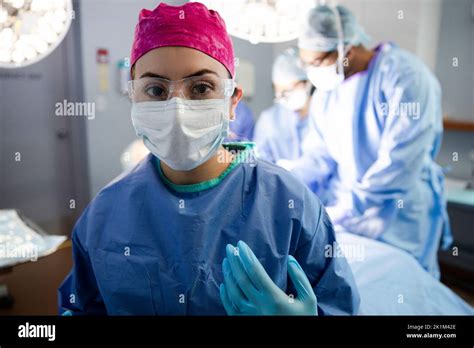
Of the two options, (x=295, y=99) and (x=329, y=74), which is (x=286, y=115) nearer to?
(x=295, y=99)

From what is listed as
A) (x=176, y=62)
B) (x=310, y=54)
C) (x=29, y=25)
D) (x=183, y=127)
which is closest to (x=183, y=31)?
(x=176, y=62)

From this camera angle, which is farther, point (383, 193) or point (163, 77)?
point (383, 193)

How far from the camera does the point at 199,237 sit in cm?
91

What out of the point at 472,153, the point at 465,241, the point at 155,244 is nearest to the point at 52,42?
the point at 155,244

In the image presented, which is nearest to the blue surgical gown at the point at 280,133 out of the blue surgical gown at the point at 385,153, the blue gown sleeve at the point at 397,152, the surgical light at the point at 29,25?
the blue surgical gown at the point at 385,153

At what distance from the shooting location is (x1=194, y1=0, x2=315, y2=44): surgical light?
1220mm

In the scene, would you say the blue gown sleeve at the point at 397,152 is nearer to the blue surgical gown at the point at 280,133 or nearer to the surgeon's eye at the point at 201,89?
the blue surgical gown at the point at 280,133

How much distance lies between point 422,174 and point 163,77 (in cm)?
121

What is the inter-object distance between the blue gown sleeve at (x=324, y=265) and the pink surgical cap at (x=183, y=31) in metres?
0.44

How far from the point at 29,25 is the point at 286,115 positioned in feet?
3.43

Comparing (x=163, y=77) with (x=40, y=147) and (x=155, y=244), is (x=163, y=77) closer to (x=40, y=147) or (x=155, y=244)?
(x=155, y=244)

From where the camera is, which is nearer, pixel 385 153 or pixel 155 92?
pixel 155 92

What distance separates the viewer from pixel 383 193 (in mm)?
1492

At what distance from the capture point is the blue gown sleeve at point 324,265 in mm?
932
